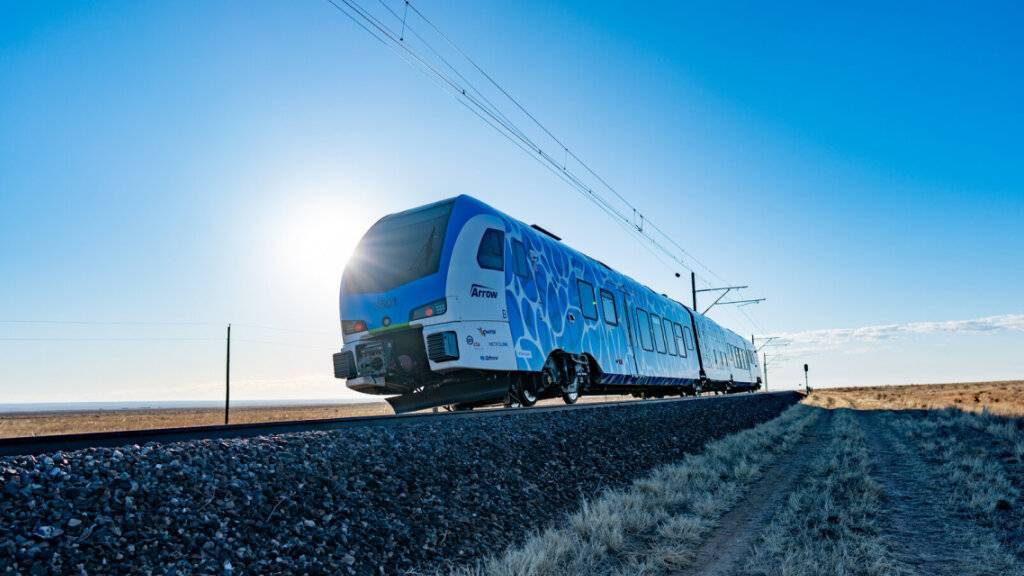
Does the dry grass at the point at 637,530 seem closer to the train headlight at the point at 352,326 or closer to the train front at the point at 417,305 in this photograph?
the train front at the point at 417,305

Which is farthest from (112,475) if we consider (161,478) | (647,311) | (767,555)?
(647,311)

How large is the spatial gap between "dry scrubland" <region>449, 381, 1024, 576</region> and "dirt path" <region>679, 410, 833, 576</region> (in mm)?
16

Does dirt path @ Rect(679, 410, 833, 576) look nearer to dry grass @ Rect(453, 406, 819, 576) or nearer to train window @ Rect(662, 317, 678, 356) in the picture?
dry grass @ Rect(453, 406, 819, 576)

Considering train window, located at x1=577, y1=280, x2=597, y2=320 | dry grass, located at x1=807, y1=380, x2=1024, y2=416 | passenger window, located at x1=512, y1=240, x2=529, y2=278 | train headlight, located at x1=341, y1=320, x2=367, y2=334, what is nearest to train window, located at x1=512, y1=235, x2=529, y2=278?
passenger window, located at x1=512, y1=240, x2=529, y2=278

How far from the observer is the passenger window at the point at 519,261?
36.1ft

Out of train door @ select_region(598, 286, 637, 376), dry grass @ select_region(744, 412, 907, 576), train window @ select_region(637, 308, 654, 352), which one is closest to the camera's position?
dry grass @ select_region(744, 412, 907, 576)

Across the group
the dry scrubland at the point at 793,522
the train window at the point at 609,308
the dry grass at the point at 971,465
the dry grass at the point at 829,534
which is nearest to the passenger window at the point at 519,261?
the train window at the point at 609,308

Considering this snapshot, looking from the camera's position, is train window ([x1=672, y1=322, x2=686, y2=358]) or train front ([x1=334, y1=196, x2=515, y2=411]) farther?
train window ([x1=672, y1=322, x2=686, y2=358])

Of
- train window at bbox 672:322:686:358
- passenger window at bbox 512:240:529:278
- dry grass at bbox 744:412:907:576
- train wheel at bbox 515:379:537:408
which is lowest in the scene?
dry grass at bbox 744:412:907:576

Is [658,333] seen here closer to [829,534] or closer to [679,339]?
[679,339]

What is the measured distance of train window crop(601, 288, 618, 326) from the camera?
47.9ft

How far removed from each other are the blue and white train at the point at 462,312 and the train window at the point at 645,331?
153 inches

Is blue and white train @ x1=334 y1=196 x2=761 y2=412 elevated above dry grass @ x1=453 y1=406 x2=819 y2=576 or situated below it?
above

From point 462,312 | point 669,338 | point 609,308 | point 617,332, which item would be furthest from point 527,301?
point 669,338
